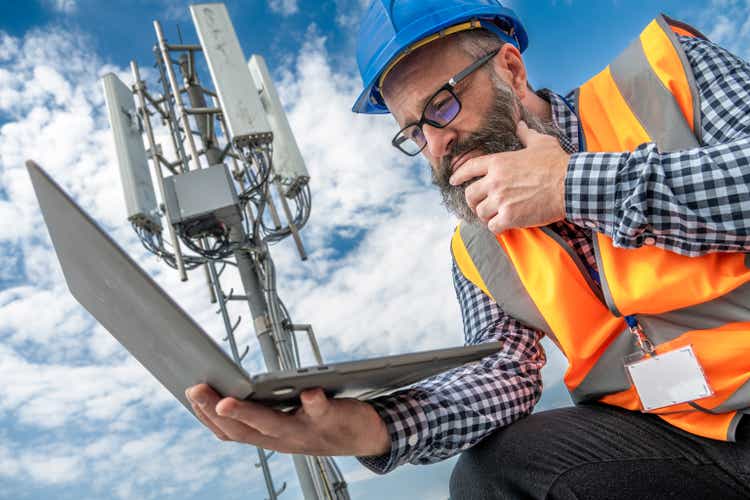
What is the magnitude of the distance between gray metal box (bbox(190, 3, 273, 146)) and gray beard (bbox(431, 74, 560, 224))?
95.3 inches

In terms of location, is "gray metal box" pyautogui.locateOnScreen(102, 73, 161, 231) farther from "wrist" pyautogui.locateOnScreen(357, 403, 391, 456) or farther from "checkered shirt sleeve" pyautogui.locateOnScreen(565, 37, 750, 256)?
"checkered shirt sleeve" pyautogui.locateOnScreen(565, 37, 750, 256)

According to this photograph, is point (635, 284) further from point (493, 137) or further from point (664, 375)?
point (493, 137)

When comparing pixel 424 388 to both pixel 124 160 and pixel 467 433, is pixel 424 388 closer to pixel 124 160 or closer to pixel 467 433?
pixel 467 433

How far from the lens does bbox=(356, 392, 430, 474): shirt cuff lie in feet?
3.47

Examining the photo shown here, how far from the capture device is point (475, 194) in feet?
3.72

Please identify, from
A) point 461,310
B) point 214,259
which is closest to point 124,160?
point 214,259

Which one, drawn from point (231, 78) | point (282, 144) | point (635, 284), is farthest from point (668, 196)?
point (282, 144)

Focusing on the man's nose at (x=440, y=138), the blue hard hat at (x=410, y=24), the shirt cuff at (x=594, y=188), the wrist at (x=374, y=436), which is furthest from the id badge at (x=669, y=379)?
the blue hard hat at (x=410, y=24)

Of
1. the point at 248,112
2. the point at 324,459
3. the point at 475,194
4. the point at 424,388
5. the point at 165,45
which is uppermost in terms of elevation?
the point at 165,45

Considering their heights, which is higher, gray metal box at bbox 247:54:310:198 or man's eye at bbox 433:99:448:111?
gray metal box at bbox 247:54:310:198

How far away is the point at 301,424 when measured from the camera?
890 mm

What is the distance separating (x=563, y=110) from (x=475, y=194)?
50 cm

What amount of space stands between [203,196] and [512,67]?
2.83 metres

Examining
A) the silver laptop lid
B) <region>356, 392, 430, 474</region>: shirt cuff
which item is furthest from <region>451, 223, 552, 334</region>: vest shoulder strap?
the silver laptop lid
